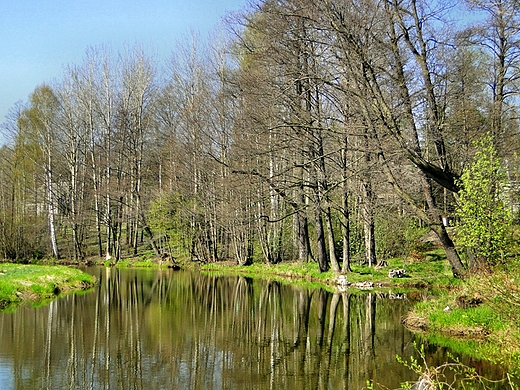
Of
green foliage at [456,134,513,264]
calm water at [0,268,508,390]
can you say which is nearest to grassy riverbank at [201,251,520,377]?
calm water at [0,268,508,390]

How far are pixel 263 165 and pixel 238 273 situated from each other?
6.32 meters

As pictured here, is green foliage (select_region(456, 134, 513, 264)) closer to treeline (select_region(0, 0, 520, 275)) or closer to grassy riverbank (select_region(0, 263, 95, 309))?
treeline (select_region(0, 0, 520, 275))

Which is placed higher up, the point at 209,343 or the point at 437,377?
the point at 437,377

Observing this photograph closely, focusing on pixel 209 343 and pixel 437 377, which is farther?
pixel 209 343

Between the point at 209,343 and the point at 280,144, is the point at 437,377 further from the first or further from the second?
the point at 280,144

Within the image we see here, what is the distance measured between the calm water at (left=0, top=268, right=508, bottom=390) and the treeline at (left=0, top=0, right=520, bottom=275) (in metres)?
3.90

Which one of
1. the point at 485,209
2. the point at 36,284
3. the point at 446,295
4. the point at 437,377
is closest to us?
the point at 437,377

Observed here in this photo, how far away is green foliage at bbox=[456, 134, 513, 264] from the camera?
40.1 feet

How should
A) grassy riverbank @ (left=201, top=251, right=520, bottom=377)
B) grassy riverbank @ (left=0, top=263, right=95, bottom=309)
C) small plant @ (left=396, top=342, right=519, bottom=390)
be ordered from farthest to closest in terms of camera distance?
grassy riverbank @ (left=0, top=263, right=95, bottom=309) → grassy riverbank @ (left=201, top=251, right=520, bottom=377) → small plant @ (left=396, top=342, right=519, bottom=390)

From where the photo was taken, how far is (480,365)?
9.51 metres

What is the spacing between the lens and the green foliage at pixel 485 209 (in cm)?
1223

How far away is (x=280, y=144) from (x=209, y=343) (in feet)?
43.6

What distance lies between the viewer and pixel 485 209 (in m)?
12.6

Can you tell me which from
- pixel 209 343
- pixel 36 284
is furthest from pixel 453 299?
pixel 36 284
